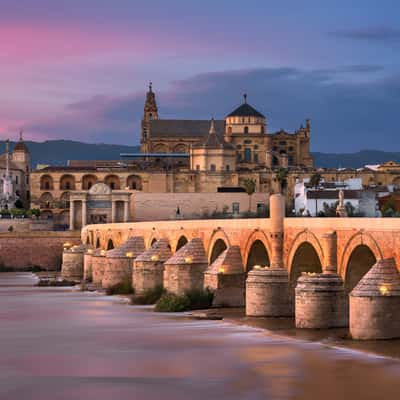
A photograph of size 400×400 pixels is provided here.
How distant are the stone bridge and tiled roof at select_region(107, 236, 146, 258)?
24.8ft

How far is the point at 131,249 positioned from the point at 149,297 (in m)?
10.9

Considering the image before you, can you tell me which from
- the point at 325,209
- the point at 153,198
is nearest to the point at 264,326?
the point at 325,209

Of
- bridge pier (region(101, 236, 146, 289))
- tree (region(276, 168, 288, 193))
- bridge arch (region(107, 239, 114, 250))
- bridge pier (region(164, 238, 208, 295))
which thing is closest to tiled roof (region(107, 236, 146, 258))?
bridge pier (region(101, 236, 146, 289))

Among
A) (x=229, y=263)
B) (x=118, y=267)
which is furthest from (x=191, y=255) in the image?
(x=118, y=267)

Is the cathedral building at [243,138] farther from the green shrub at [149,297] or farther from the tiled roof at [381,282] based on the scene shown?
the tiled roof at [381,282]

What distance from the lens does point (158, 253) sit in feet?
153

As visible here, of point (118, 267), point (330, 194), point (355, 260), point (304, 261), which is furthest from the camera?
point (330, 194)

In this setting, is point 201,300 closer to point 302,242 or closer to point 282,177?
point 302,242

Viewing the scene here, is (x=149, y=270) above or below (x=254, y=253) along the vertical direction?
below

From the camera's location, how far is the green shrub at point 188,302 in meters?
37.6

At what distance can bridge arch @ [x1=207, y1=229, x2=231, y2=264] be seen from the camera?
41.1 m

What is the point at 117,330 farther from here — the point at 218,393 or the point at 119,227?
the point at 119,227

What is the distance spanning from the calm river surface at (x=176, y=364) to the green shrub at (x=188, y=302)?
2.15 metres

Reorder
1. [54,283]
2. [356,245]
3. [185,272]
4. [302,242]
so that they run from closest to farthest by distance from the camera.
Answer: [356,245], [302,242], [185,272], [54,283]
